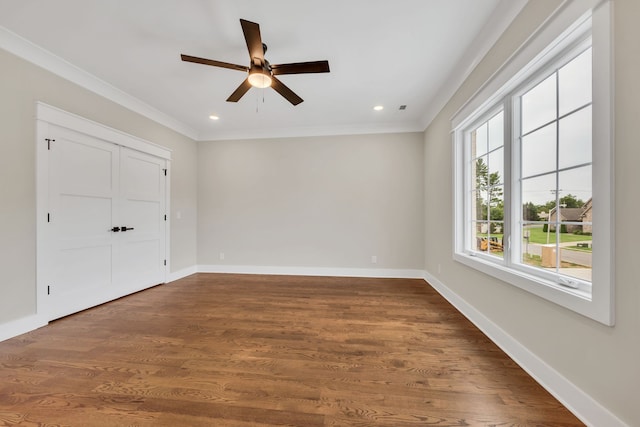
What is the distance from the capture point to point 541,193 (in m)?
1.77

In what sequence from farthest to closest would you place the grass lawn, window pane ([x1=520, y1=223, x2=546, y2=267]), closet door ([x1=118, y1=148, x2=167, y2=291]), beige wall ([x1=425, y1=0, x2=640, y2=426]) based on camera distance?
closet door ([x1=118, y1=148, x2=167, y2=291]), window pane ([x1=520, y1=223, x2=546, y2=267]), the grass lawn, beige wall ([x1=425, y1=0, x2=640, y2=426])

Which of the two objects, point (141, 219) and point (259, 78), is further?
point (141, 219)

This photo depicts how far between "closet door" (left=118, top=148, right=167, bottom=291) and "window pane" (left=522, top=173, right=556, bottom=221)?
14.8ft

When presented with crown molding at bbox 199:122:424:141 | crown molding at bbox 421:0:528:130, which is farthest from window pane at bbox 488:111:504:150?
crown molding at bbox 199:122:424:141

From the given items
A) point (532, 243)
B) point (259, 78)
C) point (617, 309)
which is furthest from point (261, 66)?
point (617, 309)

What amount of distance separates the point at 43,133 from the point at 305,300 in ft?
10.9

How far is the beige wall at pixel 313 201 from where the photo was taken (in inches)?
170

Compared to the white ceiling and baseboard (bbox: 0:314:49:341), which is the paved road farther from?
baseboard (bbox: 0:314:49:341)

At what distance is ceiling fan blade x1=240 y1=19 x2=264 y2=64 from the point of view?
5.53ft

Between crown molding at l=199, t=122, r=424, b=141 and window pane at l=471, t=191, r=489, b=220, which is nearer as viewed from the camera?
window pane at l=471, t=191, r=489, b=220

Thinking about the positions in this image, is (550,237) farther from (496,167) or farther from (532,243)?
(496,167)

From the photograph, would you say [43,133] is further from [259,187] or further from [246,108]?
[259,187]

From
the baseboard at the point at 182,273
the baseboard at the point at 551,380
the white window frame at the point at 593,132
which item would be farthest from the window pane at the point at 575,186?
the baseboard at the point at 182,273

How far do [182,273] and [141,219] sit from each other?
4.17 ft
